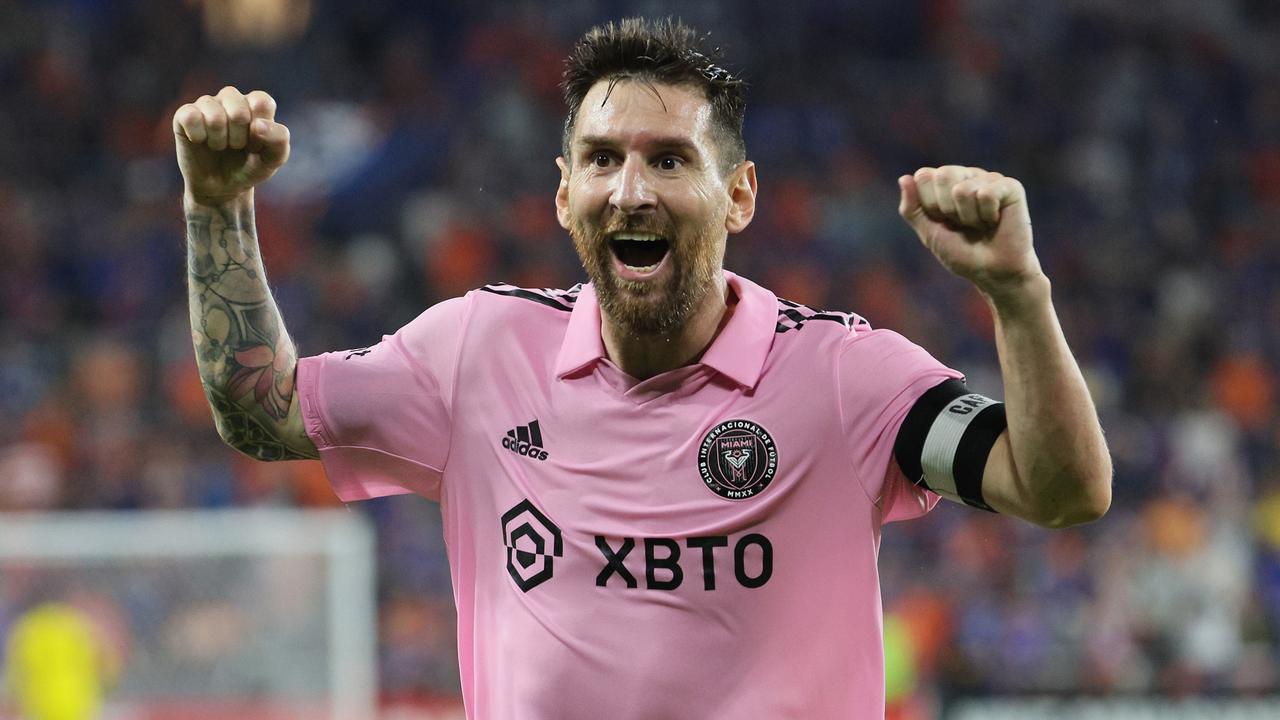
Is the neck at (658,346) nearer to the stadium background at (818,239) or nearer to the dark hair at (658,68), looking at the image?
the dark hair at (658,68)

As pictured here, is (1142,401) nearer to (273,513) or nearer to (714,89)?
(273,513)

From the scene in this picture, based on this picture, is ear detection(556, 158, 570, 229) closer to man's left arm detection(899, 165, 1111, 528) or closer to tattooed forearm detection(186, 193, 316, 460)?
tattooed forearm detection(186, 193, 316, 460)

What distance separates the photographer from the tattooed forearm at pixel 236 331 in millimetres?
2654

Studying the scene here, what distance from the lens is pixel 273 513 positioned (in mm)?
9547

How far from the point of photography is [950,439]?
7.80 ft

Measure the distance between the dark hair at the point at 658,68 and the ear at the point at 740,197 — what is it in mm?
27

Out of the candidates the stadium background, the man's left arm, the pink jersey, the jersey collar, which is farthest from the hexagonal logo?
the stadium background

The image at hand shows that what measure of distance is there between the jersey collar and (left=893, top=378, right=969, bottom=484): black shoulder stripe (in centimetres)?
26

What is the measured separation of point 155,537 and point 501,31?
6579 mm

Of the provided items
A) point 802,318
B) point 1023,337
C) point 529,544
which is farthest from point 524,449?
point 1023,337

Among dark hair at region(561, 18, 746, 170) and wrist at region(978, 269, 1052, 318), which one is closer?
wrist at region(978, 269, 1052, 318)

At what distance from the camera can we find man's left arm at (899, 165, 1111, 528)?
2.17m

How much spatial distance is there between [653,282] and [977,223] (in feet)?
1.94

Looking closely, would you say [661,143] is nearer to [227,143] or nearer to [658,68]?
[658,68]
